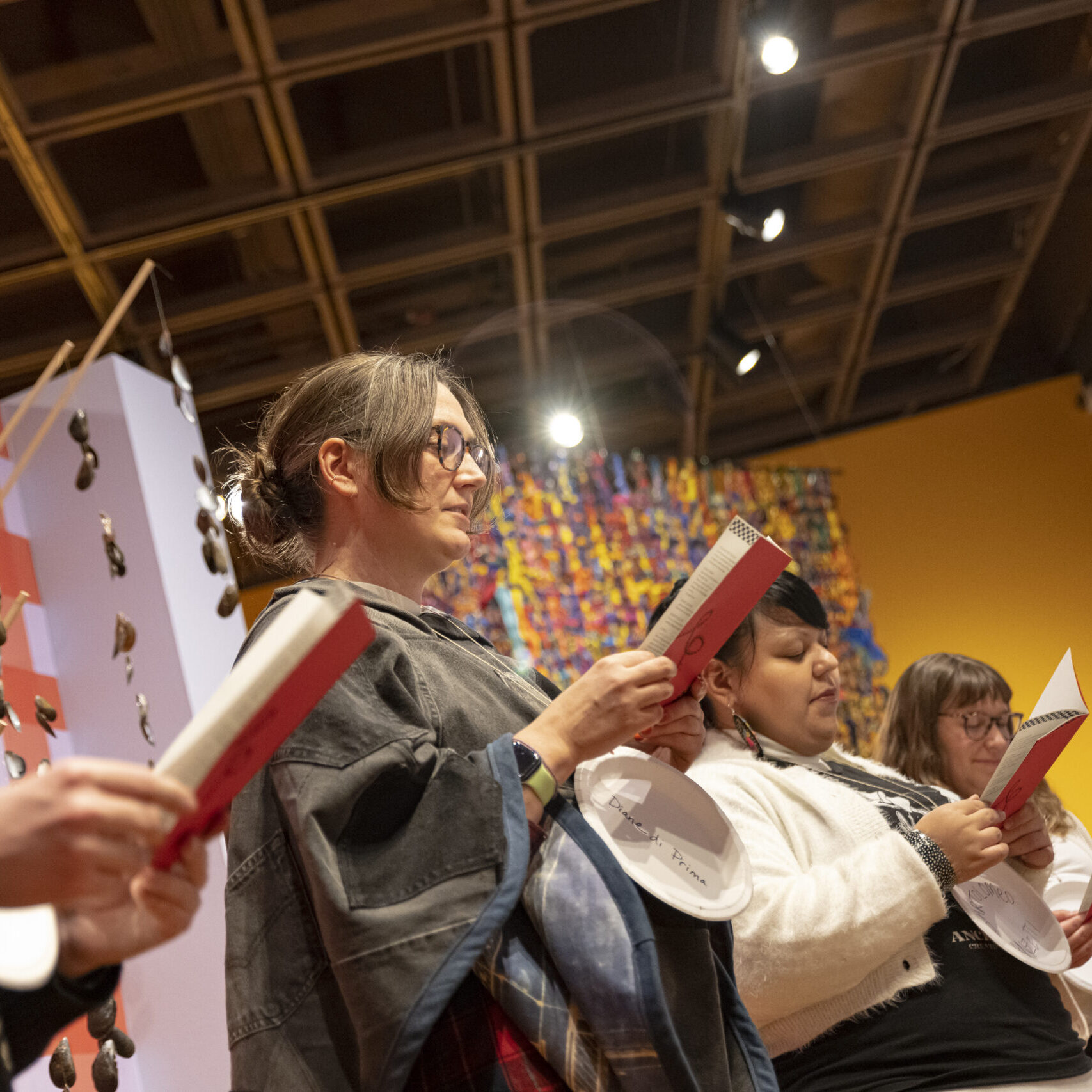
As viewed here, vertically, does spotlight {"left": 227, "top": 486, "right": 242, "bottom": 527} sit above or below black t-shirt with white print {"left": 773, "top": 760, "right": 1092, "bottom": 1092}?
above

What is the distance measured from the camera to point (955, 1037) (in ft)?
4.90

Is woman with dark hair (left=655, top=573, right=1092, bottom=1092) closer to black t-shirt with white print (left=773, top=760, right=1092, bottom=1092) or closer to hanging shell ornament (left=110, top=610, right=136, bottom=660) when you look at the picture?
black t-shirt with white print (left=773, top=760, right=1092, bottom=1092)

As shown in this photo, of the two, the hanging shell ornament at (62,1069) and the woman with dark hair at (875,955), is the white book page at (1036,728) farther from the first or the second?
the hanging shell ornament at (62,1069)

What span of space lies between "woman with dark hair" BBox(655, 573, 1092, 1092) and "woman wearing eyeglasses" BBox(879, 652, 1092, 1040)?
718 mm

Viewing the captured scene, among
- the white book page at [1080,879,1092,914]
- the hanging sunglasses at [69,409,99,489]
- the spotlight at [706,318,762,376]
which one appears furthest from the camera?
the spotlight at [706,318,762,376]

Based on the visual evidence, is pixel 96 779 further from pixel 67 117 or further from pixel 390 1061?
pixel 67 117

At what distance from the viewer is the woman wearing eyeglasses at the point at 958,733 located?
2391 millimetres

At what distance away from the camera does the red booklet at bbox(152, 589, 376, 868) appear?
78cm

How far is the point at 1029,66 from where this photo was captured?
5.12m

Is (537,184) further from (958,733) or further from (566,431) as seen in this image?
(958,733)

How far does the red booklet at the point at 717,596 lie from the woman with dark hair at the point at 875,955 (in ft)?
1.29

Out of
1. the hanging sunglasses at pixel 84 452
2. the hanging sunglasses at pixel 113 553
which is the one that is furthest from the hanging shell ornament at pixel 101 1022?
the hanging sunglasses at pixel 84 452

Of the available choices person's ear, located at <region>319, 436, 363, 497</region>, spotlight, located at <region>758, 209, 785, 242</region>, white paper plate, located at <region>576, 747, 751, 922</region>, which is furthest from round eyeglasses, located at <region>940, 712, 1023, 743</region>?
spotlight, located at <region>758, 209, 785, 242</region>

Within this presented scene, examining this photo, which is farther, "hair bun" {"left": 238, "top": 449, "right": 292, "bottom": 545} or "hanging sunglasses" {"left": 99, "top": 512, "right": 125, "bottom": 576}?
"hanging sunglasses" {"left": 99, "top": 512, "right": 125, "bottom": 576}
